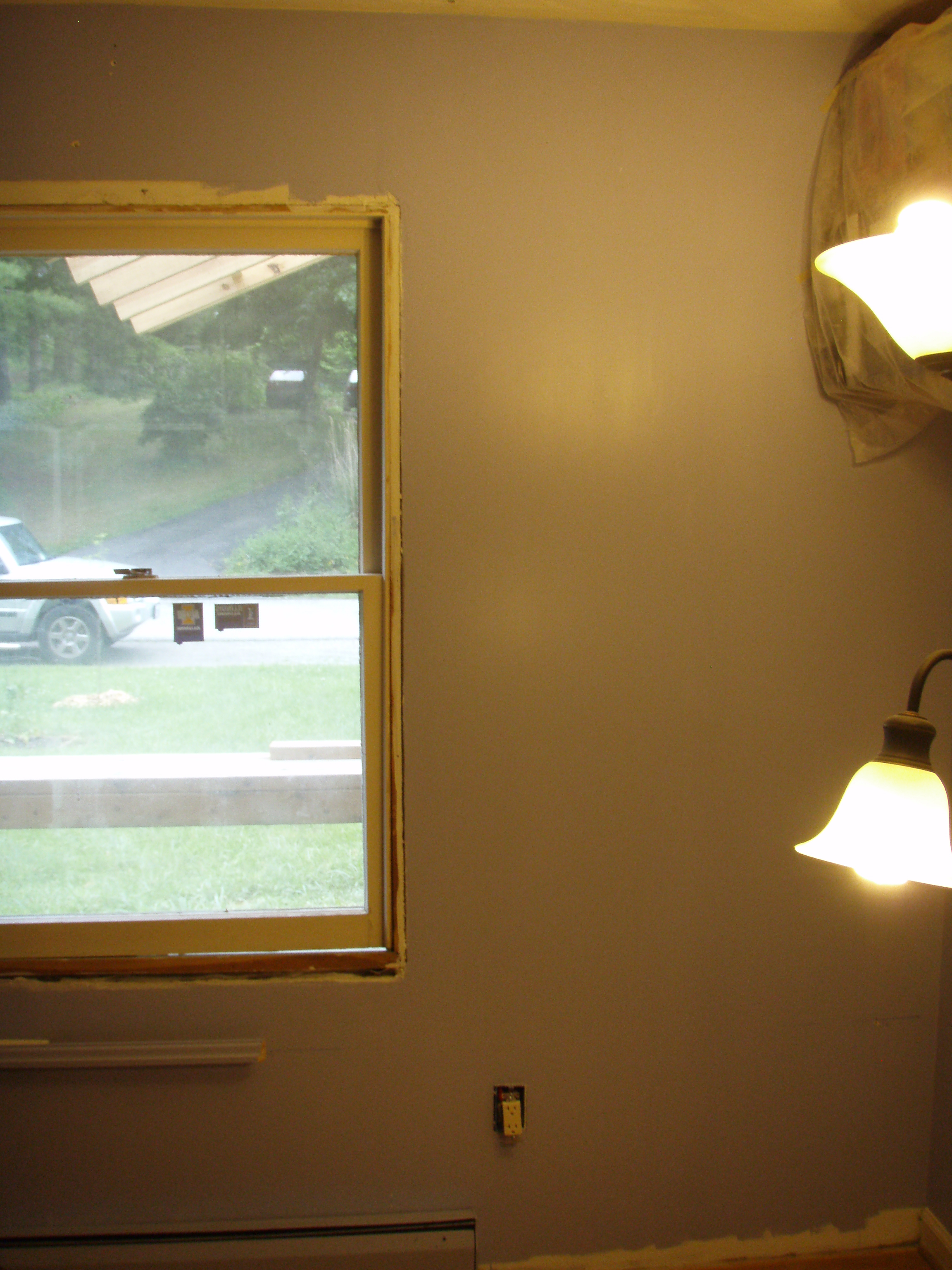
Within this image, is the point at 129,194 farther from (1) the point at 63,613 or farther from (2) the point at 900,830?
(2) the point at 900,830

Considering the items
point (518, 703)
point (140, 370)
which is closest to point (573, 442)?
point (518, 703)

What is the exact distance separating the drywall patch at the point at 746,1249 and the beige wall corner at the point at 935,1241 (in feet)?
0.05

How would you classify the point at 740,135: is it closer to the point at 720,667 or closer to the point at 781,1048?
the point at 720,667

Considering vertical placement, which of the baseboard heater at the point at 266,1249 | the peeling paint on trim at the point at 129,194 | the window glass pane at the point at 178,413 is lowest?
Answer: the baseboard heater at the point at 266,1249

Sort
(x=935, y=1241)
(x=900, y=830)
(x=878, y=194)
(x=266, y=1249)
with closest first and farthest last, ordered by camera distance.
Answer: (x=900, y=830) → (x=878, y=194) → (x=266, y=1249) → (x=935, y=1241)

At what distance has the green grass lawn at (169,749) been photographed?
6.04 feet

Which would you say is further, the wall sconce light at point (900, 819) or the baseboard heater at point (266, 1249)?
the baseboard heater at point (266, 1249)

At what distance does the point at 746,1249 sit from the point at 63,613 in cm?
218

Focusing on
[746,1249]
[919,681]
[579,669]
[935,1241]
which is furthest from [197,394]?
[935,1241]

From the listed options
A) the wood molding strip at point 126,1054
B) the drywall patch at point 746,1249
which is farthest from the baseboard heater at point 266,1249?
the wood molding strip at point 126,1054

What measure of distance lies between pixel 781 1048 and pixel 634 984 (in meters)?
0.39

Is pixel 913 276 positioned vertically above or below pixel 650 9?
below

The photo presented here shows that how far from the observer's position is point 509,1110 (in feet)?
6.01

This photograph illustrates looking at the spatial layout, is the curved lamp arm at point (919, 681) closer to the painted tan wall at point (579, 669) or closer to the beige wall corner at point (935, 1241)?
the painted tan wall at point (579, 669)
